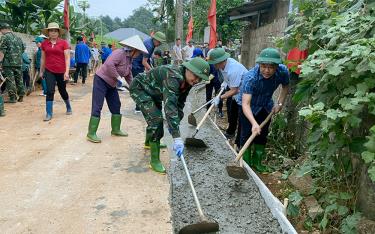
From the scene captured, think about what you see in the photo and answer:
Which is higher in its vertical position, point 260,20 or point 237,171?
point 260,20

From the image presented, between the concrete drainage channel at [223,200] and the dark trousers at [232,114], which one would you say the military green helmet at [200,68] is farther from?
the dark trousers at [232,114]

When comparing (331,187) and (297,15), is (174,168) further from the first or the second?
(297,15)

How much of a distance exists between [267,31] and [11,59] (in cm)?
572

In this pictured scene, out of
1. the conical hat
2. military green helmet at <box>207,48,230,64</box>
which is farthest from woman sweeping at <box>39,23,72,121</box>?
military green helmet at <box>207,48,230,64</box>

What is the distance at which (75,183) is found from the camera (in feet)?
12.9

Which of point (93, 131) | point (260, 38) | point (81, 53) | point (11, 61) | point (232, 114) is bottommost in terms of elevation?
point (93, 131)

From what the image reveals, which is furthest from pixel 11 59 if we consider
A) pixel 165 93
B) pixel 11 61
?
pixel 165 93

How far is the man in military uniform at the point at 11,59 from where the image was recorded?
7.86 m

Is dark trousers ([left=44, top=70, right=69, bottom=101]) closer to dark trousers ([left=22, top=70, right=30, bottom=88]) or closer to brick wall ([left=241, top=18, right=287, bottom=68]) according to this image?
dark trousers ([left=22, top=70, right=30, bottom=88])

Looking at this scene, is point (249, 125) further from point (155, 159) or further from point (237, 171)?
point (155, 159)

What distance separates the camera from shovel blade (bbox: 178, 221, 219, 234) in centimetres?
299

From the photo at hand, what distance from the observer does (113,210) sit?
11.1ft

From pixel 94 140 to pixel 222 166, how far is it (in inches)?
76.6

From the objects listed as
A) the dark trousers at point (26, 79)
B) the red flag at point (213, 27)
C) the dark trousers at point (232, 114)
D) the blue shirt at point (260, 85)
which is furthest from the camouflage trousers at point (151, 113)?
the red flag at point (213, 27)
